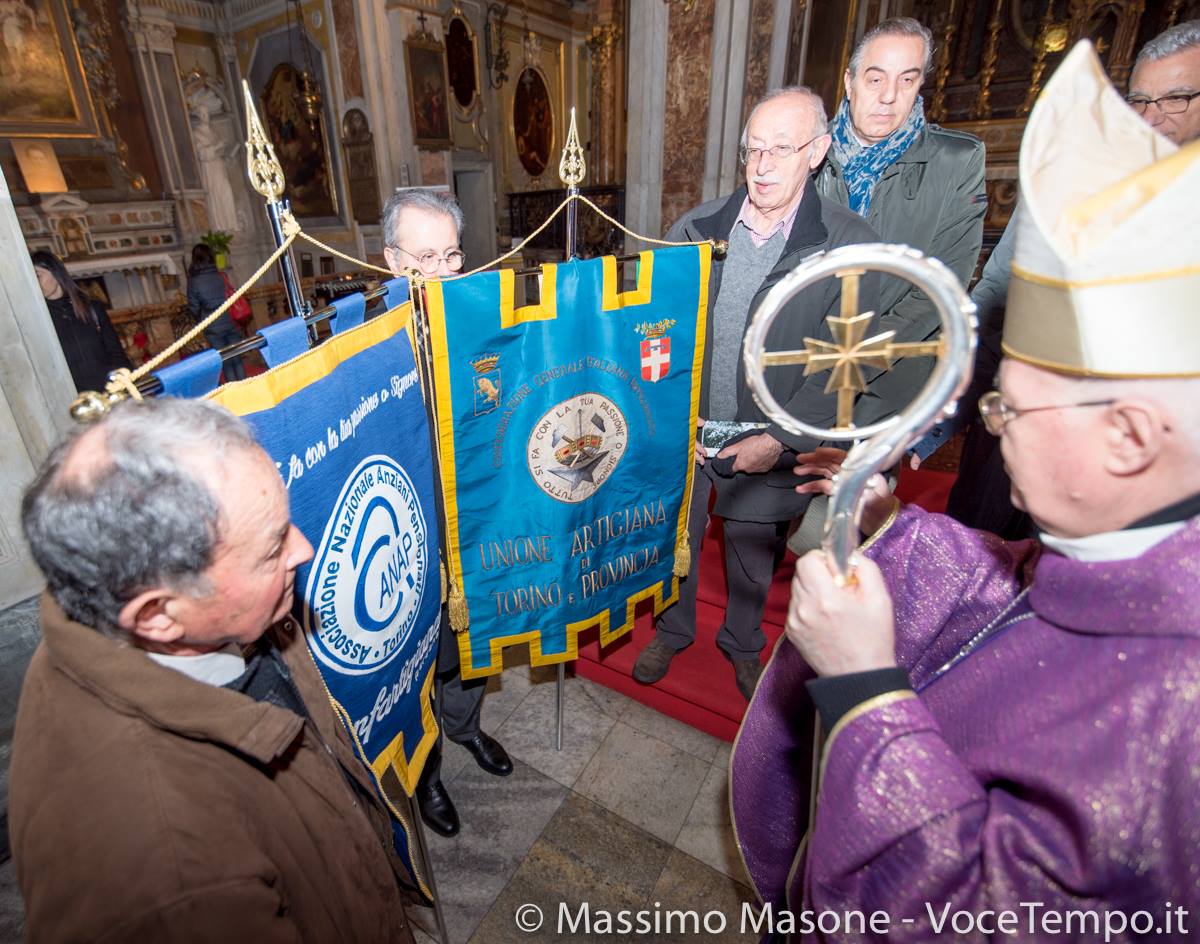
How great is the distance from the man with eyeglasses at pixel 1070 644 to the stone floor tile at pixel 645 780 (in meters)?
1.68

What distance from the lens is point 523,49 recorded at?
13.9 metres

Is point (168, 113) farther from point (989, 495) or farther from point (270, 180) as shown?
point (989, 495)

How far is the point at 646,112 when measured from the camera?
6691 mm

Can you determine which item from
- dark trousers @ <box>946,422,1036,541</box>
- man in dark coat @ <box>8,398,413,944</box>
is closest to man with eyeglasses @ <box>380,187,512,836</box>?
man in dark coat @ <box>8,398,413,944</box>

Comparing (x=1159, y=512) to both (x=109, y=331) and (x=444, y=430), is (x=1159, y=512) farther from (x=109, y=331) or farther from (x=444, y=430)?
(x=109, y=331)

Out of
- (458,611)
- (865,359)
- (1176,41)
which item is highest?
(1176,41)

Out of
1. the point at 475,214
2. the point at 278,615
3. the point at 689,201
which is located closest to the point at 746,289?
the point at 278,615

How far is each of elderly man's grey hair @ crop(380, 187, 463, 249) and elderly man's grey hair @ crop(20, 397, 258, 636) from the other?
4.68 feet

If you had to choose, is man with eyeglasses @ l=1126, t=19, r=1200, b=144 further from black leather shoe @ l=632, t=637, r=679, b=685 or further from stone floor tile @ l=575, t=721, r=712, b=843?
stone floor tile @ l=575, t=721, r=712, b=843

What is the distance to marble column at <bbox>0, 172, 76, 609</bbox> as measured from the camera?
206 centimetres

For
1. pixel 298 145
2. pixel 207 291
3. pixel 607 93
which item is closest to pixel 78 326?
pixel 207 291

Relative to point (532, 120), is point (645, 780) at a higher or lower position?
lower

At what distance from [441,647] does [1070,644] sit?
194 centimetres

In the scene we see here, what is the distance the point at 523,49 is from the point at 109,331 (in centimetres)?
1342
